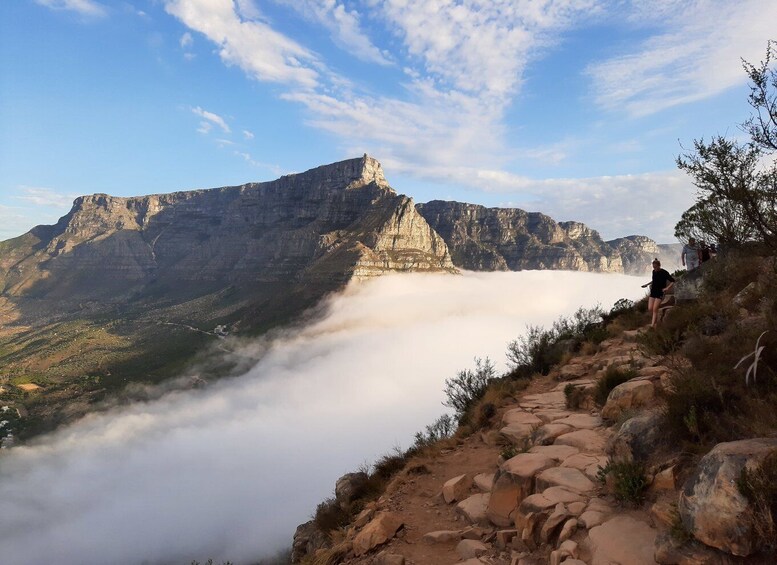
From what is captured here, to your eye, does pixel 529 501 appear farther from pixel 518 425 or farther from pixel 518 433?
pixel 518 425

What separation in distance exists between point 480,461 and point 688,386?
497 centimetres

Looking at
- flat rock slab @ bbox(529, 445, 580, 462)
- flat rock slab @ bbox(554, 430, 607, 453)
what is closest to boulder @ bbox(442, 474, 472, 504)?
flat rock slab @ bbox(529, 445, 580, 462)

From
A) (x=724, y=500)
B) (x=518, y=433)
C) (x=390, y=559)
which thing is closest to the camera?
(x=724, y=500)

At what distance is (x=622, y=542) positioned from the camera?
4652 mm

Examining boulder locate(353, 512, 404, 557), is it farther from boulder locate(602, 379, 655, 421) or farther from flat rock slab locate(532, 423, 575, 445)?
boulder locate(602, 379, 655, 421)

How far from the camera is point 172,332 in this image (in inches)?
6762

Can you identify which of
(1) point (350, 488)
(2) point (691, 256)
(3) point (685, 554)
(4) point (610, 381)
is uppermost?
(2) point (691, 256)

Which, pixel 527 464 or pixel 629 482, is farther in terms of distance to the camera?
pixel 527 464

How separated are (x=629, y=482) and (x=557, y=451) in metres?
2.40

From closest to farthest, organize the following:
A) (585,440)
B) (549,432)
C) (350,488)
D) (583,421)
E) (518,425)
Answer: (585,440)
(549,432)
(583,421)
(518,425)
(350,488)

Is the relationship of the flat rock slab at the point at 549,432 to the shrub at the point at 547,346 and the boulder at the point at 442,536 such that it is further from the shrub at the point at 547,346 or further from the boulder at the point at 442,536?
the shrub at the point at 547,346

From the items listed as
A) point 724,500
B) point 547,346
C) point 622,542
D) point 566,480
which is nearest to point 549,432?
point 566,480

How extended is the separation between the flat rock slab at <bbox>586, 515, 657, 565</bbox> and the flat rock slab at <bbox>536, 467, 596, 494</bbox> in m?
1.03

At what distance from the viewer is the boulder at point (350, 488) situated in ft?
35.1
